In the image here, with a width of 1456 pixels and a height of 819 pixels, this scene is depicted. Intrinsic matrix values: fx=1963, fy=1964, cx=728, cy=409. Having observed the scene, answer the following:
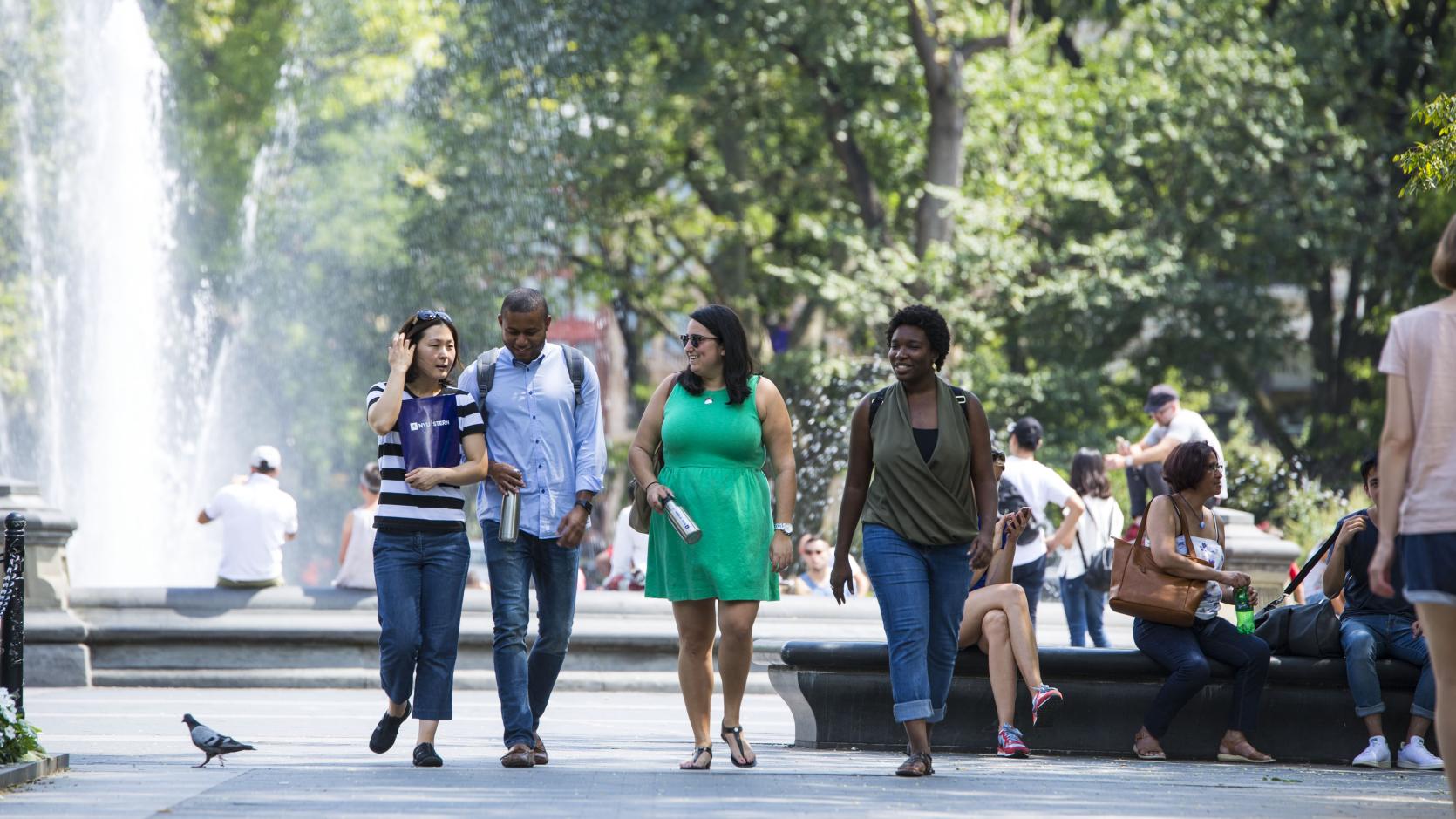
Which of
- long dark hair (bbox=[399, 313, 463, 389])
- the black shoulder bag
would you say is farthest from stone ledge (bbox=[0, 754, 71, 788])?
the black shoulder bag

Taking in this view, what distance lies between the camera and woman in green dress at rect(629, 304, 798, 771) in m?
7.27

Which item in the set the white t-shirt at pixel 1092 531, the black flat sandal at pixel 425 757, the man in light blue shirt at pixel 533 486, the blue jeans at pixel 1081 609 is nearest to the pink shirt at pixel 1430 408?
the man in light blue shirt at pixel 533 486

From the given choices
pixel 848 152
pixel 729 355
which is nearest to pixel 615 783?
pixel 729 355

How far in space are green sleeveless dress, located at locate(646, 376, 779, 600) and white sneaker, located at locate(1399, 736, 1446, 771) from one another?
3053 millimetres

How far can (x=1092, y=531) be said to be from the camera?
12445mm

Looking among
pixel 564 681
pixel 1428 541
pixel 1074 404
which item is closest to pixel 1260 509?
pixel 1074 404

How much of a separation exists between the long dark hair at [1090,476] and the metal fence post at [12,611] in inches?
278

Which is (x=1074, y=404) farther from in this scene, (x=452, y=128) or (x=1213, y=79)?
(x=452, y=128)

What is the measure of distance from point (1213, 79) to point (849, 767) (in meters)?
20.6

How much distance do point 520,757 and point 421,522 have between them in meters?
0.96

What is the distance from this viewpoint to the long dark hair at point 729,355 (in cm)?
735

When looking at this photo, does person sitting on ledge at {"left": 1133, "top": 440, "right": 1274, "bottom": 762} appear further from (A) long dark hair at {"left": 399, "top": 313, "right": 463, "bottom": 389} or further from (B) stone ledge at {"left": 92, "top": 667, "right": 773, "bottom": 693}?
(B) stone ledge at {"left": 92, "top": 667, "right": 773, "bottom": 693}

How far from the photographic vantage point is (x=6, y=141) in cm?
2797

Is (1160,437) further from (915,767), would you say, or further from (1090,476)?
(915,767)
